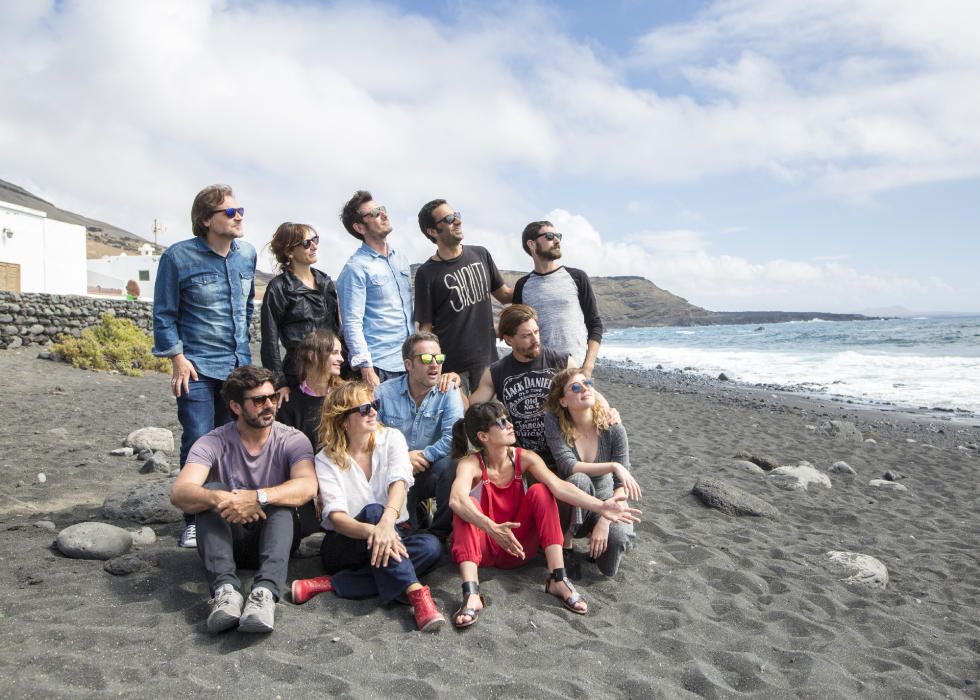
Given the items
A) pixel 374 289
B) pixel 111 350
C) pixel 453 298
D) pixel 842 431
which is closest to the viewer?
pixel 374 289

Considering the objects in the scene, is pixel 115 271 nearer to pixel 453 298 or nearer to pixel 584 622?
pixel 453 298

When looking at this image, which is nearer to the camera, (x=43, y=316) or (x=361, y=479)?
(x=361, y=479)

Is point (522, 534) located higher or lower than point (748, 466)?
higher

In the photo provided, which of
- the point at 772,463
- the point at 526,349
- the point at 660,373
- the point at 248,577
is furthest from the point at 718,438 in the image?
the point at 660,373

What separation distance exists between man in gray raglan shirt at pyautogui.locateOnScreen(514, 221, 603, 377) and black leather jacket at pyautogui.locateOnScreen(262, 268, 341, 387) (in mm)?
1386

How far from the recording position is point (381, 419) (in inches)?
163

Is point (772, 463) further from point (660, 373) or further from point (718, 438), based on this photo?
point (660, 373)

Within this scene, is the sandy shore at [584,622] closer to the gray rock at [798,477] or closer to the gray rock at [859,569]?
the gray rock at [859,569]

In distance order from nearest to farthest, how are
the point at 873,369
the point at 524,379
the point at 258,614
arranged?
the point at 258,614
the point at 524,379
the point at 873,369

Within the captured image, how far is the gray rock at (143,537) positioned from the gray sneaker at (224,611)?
137 centimetres

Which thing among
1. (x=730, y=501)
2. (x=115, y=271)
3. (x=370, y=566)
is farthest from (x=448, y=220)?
(x=115, y=271)

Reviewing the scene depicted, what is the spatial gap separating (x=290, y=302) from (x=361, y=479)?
4.24 feet

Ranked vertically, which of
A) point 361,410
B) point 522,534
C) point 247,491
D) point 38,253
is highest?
point 38,253

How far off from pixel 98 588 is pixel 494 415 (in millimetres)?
2251
